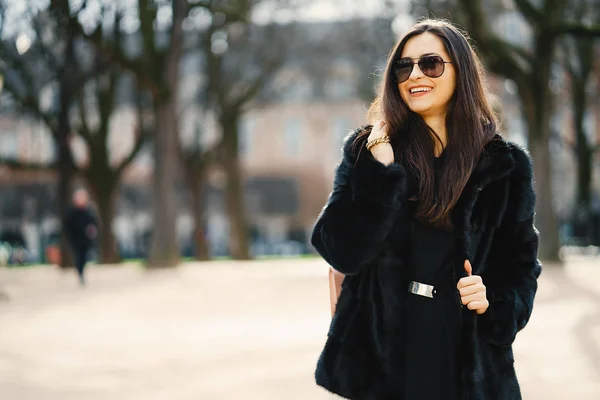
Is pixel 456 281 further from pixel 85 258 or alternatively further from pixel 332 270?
pixel 85 258

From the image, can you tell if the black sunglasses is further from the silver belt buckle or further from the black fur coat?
the silver belt buckle

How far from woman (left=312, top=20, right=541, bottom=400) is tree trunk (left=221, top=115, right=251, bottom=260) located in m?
27.1

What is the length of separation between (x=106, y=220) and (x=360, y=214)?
85.7 feet

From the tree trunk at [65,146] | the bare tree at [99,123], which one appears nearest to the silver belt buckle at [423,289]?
the tree trunk at [65,146]

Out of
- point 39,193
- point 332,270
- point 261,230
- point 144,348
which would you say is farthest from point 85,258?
point 261,230

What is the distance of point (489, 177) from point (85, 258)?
15.6m

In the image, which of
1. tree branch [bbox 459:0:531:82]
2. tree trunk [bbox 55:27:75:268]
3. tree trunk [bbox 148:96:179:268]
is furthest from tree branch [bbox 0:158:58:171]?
tree branch [bbox 459:0:531:82]

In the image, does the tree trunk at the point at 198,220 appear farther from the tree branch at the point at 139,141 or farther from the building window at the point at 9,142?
the building window at the point at 9,142

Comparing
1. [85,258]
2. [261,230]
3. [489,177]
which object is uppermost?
[489,177]

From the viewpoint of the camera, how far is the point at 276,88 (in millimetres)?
32625

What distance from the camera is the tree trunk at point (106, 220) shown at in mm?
27875

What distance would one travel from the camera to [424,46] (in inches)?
114

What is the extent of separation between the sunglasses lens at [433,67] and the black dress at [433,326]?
0.50 metres

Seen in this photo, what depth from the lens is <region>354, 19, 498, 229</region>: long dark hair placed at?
274cm
